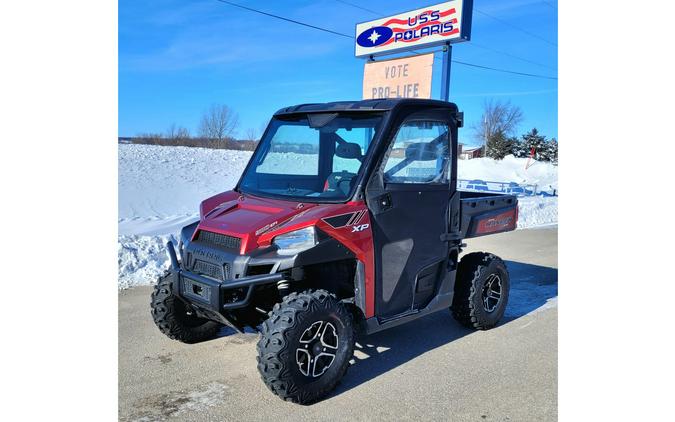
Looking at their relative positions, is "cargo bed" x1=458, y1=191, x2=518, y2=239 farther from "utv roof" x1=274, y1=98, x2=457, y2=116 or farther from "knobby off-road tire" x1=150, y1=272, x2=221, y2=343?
"knobby off-road tire" x1=150, y1=272, x2=221, y2=343

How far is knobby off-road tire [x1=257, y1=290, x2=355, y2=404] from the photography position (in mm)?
3219

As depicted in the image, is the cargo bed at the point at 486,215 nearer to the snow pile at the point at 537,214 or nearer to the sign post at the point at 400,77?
the sign post at the point at 400,77

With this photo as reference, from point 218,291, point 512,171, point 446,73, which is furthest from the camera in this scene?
point 512,171

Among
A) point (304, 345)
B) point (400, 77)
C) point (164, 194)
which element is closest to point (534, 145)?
point (400, 77)

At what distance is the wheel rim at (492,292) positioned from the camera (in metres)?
4.94

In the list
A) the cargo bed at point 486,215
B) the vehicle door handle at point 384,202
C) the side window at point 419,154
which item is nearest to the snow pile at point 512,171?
the cargo bed at point 486,215

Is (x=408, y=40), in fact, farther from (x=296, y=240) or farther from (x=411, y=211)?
(x=296, y=240)

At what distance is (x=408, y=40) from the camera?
32.8ft

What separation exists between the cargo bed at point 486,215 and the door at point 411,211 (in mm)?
Result: 363

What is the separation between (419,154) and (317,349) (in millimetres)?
1688
